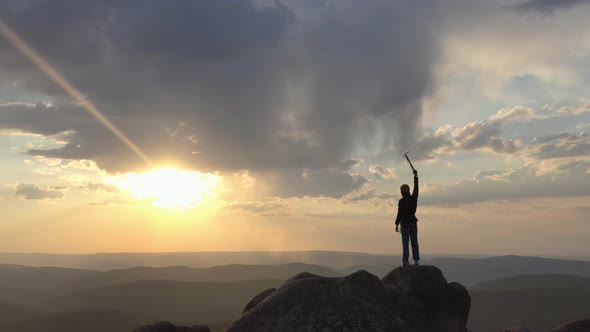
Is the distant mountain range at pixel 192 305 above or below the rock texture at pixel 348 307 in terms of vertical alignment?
below

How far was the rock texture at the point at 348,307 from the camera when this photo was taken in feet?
44.4

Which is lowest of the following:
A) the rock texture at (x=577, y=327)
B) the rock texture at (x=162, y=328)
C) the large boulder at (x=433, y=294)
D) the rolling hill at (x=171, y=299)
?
the rolling hill at (x=171, y=299)

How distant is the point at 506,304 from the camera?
12769 centimetres

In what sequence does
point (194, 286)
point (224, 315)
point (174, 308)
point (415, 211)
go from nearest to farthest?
point (415, 211) < point (224, 315) < point (174, 308) < point (194, 286)

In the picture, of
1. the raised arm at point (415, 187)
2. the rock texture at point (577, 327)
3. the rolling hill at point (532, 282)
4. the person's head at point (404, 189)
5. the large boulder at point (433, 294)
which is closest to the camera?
the raised arm at point (415, 187)

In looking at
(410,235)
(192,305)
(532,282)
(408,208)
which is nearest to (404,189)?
(408,208)

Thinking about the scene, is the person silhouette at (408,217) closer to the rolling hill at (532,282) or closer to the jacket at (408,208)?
the jacket at (408,208)

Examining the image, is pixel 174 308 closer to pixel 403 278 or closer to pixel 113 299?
pixel 113 299

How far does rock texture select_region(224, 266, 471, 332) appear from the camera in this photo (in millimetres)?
13531

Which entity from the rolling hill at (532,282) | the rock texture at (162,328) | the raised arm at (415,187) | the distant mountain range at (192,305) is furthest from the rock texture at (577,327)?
the rolling hill at (532,282)

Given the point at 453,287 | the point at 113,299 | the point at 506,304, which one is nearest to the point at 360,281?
the point at 453,287

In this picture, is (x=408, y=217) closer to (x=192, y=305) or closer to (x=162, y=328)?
(x=162, y=328)

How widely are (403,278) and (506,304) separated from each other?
129281mm

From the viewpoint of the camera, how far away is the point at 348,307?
551 inches
